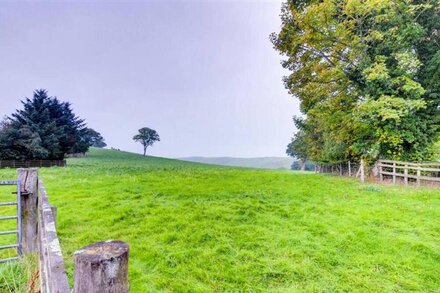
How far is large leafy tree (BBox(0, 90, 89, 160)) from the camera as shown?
27141mm

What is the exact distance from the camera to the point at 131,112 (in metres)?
72.8

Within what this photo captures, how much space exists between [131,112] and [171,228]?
72.1m

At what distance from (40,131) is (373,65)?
31.5m

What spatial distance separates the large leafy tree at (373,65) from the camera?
12.2 m

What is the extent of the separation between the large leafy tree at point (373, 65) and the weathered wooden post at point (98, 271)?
44.2 ft

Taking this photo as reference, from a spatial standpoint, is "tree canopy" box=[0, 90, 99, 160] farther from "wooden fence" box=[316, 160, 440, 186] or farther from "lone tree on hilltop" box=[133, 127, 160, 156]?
"lone tree on hilltop" box=[133, 127, 160, 156]

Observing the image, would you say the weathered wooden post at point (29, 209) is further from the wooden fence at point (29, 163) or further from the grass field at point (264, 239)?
the wooden fence at point (29, 163)

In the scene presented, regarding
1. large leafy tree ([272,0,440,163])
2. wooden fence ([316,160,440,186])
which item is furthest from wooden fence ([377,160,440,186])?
Result: large leafy tree ([272,0,440,163])

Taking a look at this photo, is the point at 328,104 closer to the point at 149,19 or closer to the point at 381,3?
the point at 381,3

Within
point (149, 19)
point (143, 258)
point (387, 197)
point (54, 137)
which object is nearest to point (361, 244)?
point (143, 258)

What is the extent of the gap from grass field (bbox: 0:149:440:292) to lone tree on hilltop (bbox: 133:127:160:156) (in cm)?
7008

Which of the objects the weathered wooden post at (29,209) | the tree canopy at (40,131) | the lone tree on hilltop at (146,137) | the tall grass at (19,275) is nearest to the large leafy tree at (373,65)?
the weathered wooden post at (29,209)

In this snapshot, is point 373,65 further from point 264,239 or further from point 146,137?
point 146,137

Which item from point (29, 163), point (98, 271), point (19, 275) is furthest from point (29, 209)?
point (29, 163)
